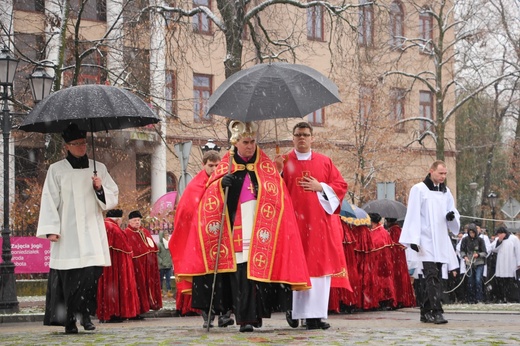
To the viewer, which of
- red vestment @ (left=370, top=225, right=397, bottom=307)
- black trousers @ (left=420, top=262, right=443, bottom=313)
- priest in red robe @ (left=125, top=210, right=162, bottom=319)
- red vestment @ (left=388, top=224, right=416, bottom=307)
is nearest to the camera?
black trousers @ (left=420, top=262, right=443, bottom=313)

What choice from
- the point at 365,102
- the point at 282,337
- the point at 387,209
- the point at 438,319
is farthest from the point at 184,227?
the point at 365,102

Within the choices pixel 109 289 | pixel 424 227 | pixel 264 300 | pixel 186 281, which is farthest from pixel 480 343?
pixel 109 289

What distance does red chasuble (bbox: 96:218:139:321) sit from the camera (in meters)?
17.2

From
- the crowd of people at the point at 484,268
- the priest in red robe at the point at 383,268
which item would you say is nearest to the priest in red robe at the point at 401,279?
the priest in red robe at the point at 383,268

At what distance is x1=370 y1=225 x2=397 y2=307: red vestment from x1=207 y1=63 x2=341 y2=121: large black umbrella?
941 cm

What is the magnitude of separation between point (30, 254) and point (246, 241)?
14.5 metres

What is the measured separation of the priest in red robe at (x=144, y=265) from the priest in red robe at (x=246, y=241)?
7244 mm

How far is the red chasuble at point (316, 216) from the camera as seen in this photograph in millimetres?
10906

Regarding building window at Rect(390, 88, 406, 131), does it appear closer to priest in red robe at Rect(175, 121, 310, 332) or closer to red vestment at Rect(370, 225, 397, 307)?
red vestment at Rect(370, 225, 397, 307)

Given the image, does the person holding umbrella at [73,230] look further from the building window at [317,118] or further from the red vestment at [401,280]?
the building window at [317,118]

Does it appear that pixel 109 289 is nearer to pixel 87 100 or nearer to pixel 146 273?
pixel 146 273

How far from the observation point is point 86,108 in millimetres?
10914

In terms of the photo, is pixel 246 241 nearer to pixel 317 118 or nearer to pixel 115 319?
pixel 115 319

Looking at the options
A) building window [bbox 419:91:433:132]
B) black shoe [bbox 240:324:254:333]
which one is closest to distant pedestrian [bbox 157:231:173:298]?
black shoe [bbox 240:324:254:333]
